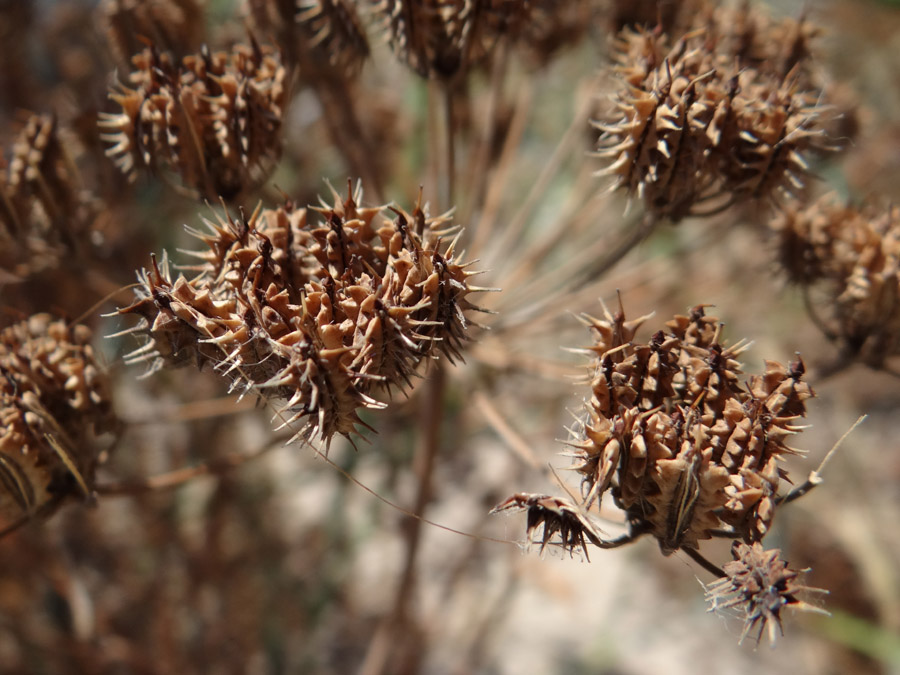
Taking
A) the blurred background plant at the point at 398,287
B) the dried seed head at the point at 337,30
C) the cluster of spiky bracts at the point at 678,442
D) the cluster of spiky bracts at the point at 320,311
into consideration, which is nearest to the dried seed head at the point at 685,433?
the cluster of spiky bracts at the point at 678,442

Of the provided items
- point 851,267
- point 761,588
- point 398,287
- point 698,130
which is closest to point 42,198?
point 398,287

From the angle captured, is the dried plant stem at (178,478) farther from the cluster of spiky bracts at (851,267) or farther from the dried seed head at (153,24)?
the cluster of spiky bracts at (851,267)

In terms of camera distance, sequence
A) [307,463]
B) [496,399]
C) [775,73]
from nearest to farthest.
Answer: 1. [775,73]
2. [496,399]
3. [307,463]

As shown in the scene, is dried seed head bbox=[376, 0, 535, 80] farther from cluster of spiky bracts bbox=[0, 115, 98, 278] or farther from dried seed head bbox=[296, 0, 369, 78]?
cluster of spiky bracts bbox=[0, 115, 98, 278]

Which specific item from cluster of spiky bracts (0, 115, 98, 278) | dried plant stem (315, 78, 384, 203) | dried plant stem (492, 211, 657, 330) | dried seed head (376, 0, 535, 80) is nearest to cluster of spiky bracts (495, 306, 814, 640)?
dried plant stem (492, 211, 657, 330)

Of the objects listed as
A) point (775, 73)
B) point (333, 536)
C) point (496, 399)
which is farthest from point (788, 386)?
point (333, 536)

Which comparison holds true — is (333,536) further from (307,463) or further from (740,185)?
(740,185)

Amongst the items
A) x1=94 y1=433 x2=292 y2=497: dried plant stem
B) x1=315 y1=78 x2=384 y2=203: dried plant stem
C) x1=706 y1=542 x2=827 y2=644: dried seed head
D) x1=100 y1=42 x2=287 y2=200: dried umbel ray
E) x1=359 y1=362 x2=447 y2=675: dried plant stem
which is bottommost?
x1=359 y1=362 x2=447 y2=675: dried plant stem
